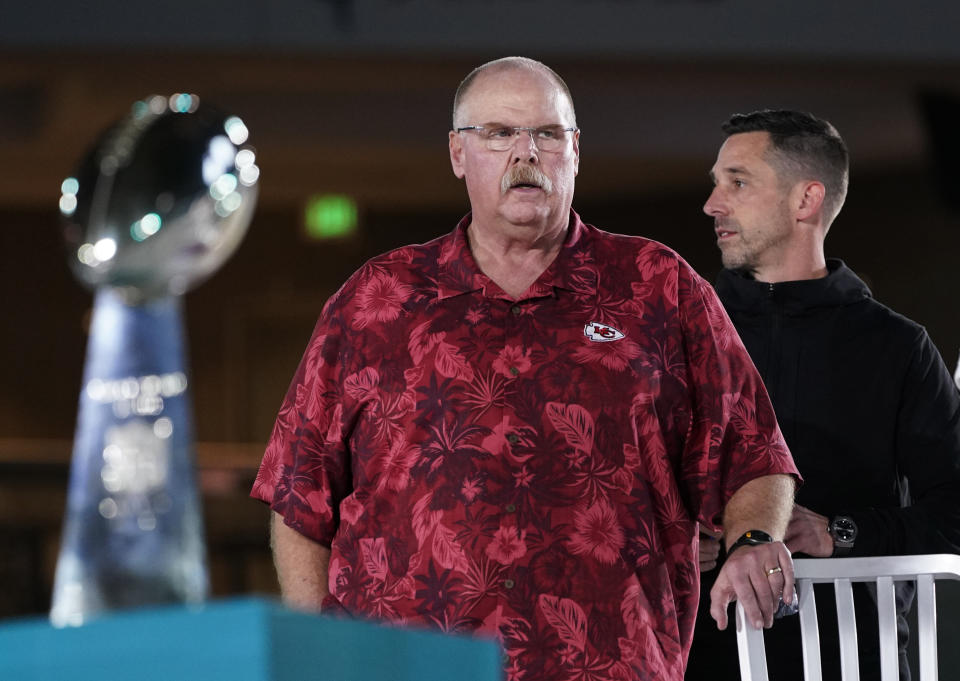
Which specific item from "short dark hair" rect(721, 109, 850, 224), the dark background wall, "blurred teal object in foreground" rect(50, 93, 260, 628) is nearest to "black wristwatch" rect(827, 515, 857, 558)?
"short dark hair" rect(721, 109, 850, 224)

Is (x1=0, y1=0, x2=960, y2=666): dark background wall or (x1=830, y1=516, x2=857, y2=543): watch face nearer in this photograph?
(x1=830, y1=516, x2=857, y2=543): watch face

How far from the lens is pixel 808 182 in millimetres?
2838

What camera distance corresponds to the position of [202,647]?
923mm

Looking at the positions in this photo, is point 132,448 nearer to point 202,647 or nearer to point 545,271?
point 202,647

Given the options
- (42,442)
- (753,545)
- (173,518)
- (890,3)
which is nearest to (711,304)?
(753,545)

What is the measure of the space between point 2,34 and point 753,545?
441 cm

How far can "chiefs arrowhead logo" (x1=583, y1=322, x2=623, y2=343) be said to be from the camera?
201cm

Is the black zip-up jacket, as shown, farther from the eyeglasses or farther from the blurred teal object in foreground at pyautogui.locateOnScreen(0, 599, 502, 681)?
the blurred teal object in foreground at pyautogui.locateOnScreen(0, 599, 502, 681)

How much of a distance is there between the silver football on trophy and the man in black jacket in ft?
5.45

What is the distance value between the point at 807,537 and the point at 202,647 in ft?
5.52

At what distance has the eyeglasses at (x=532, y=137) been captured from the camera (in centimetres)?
207

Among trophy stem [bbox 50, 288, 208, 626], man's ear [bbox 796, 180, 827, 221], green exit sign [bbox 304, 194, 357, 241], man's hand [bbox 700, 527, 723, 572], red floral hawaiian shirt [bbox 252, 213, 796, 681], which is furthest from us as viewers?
green exit sign [bbox 304, 194, 357, 241]

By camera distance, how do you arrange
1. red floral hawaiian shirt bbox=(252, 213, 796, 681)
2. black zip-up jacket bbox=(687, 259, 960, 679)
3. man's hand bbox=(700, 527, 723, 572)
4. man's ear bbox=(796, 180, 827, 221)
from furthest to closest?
man's ear bbox=(796, 180, 827, 221)
black zip-up jacket bbox=(687, 259, 960, 679)
man's hand bbox=(700, 527, 723, 572)
red floral hawaiian shirt bbox=(252, 213, 796, 681)

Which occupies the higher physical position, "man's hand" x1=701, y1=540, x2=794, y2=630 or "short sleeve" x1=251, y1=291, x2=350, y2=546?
"short sleeve" x1=251, y1=291, x2=350, y2=546
